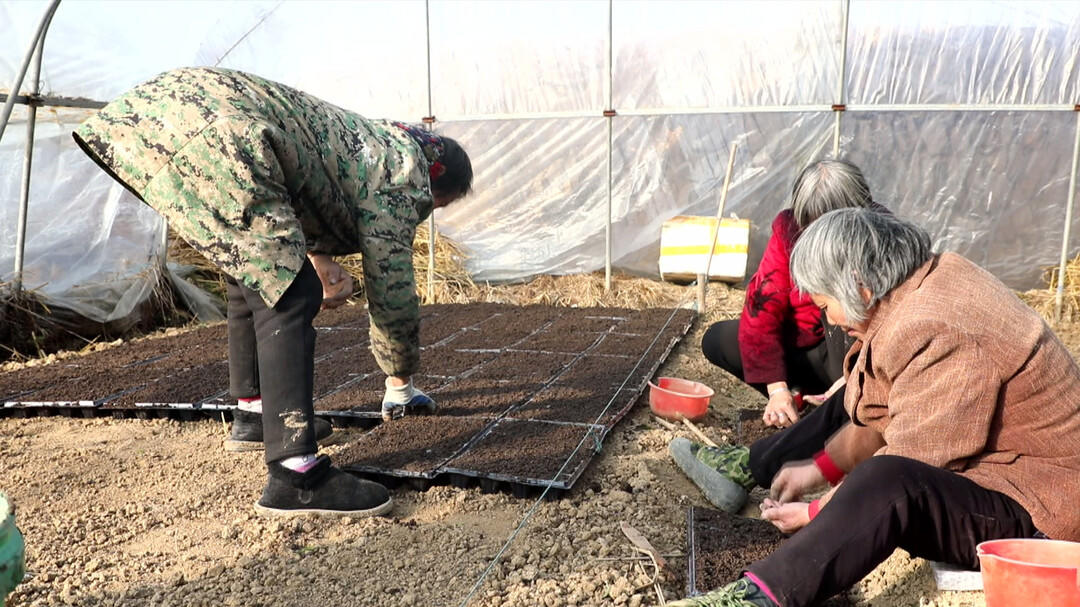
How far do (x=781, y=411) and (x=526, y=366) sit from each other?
4.35 feet

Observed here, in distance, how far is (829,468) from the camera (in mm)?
2145

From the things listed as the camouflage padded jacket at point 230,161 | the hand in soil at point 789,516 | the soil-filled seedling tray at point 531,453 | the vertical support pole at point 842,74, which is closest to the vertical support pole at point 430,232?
the vertical support pole at point 842,74

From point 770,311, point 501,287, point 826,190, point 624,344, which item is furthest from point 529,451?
point 501,287

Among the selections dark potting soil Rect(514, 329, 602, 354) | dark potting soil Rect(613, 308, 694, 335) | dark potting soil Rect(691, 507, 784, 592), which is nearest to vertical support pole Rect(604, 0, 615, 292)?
dark potting soil Rect(613, 308, 694, 335)

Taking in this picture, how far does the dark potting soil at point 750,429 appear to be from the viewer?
288 centimetres

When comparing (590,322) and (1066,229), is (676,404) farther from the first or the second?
(1066,229)

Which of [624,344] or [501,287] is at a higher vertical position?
[624,344]

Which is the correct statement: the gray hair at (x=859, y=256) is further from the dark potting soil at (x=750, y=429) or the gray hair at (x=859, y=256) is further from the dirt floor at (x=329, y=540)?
the dark potting soil at (x=750, y=429)

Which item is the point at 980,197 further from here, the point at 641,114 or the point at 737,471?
the point at 737,471

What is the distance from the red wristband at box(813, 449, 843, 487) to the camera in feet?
7.00

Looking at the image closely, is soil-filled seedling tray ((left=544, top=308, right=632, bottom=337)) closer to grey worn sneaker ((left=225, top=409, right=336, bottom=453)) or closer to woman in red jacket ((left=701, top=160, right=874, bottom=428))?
woman in red jacket ((left=701, top=160, right=874, bottom=428))

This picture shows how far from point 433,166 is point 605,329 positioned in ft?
7.80

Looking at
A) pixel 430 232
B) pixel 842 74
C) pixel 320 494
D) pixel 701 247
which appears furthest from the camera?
pixel 430 232

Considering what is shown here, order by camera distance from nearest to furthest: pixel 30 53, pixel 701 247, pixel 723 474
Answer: pixel 723 474, pixel 30 53, pixel 701 247
